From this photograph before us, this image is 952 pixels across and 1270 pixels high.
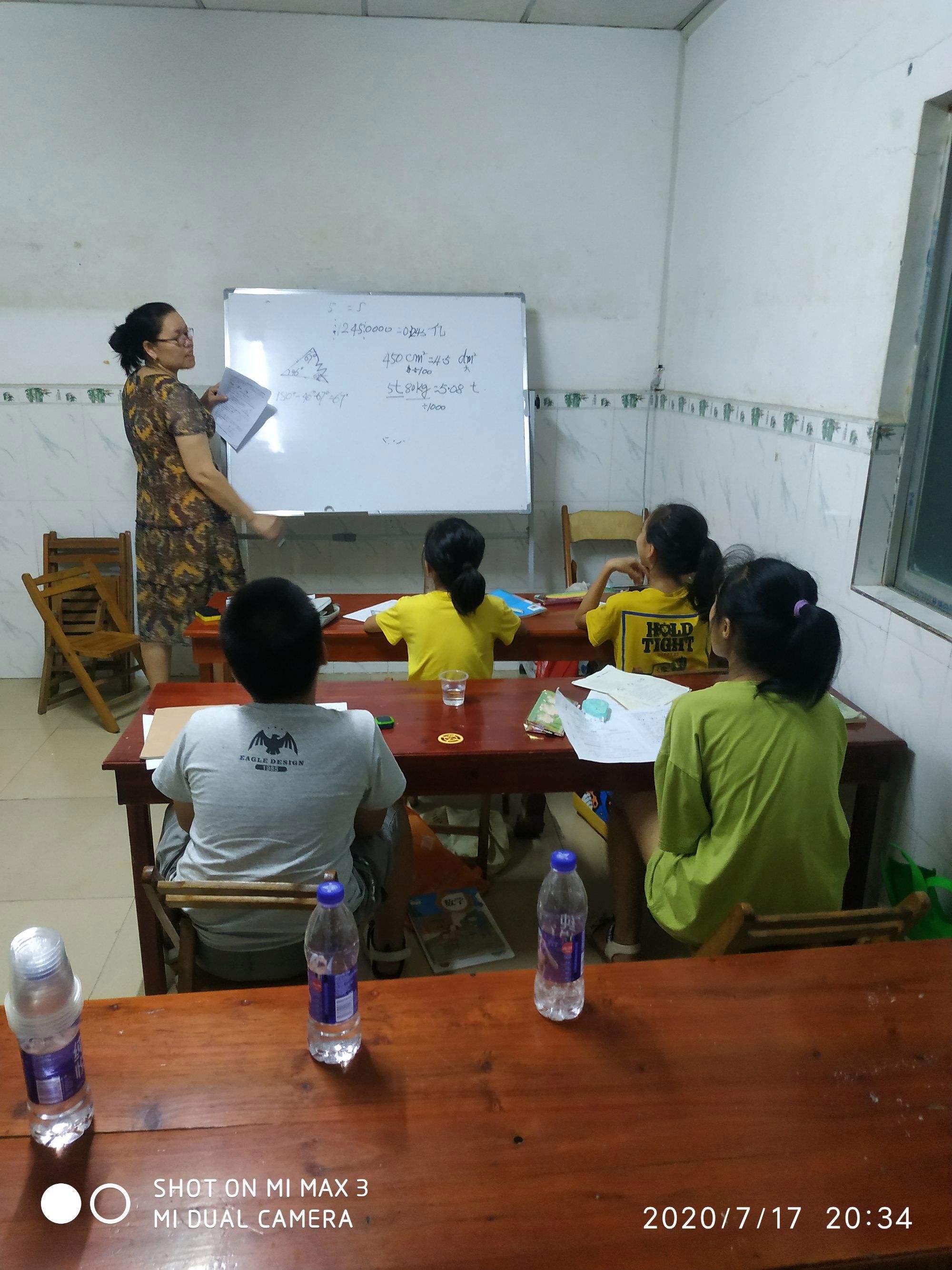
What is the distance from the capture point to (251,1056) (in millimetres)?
1062

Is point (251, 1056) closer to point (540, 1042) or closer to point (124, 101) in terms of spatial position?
point (540, 1042)

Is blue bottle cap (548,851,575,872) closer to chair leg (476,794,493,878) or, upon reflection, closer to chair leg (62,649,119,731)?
chair leg (476,794,493,878)

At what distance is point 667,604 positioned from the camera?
2.45 metres

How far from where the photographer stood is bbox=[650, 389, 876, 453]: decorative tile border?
2482 mm

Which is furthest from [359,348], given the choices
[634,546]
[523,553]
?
[634,546]

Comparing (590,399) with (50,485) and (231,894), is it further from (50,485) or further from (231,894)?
(231,894)

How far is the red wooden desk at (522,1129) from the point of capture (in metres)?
0.85

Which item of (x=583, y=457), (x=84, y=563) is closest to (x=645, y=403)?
(x=583, y=457)

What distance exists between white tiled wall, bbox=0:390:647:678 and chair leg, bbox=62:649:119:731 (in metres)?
0.66

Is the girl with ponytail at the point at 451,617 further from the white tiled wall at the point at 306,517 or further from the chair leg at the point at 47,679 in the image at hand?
the chair leg at the point at 47,679

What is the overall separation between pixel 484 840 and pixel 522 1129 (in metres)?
1.61

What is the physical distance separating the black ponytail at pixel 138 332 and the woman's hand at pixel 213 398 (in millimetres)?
368

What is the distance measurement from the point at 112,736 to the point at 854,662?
293 centimetres
